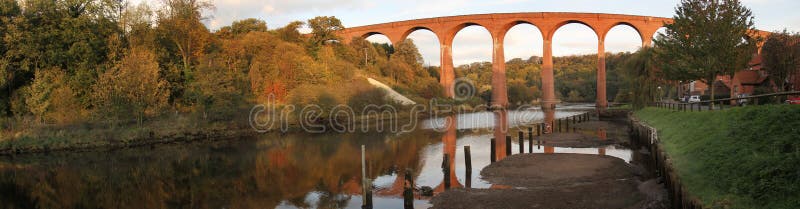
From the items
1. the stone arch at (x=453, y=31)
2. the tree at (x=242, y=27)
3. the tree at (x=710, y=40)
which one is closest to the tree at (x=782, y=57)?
the tree at (x=710, y=40)

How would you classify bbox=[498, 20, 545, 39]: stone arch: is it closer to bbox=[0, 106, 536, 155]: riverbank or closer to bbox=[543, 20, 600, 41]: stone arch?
bbox=[543, 20, 600, 41]: stone arch

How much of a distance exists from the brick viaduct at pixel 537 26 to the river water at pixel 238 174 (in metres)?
32.1

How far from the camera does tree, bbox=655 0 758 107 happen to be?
21.3m

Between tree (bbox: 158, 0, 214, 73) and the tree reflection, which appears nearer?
the tree reflection

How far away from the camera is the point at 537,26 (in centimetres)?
5316

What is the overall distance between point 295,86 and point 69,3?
43.0ft

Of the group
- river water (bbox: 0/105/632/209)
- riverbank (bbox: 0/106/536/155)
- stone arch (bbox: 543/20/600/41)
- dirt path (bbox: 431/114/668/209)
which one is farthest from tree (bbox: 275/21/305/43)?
dirt path (bbox: 431/114/668/209)

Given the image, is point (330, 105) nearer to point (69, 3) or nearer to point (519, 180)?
point (69, 3)

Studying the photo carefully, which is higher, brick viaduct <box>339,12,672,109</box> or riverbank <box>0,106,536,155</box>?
brick viaduct <box>339,12,672,109</box>

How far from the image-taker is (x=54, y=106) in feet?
74.1

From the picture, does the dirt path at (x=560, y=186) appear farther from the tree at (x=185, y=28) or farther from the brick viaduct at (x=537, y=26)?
the brick viaduct at (x=537, y=26)

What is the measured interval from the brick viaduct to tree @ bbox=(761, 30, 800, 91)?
75.0 feet

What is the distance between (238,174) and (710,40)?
20176 mm

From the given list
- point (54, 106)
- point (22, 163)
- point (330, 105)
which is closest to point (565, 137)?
point (330, 105)
